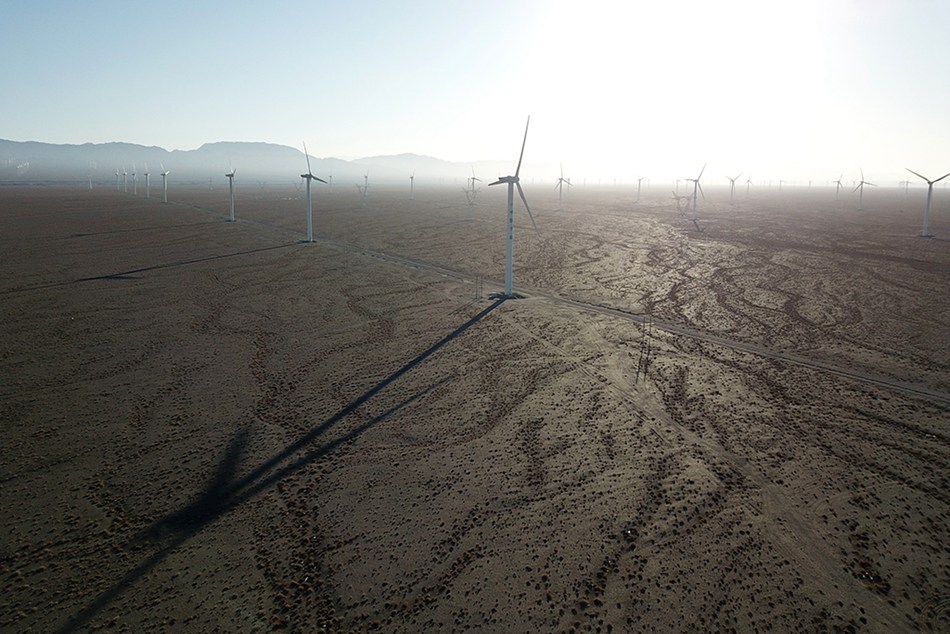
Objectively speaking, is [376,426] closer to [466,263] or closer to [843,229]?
[466,263]

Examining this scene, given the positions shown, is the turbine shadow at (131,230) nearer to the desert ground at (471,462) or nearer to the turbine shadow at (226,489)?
the desert ground at (471,462)

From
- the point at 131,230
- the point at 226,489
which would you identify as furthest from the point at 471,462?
the point at 131,230

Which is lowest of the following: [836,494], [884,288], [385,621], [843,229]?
[385,621]

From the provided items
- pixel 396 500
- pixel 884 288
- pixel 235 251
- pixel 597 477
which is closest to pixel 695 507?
pixel 597 477

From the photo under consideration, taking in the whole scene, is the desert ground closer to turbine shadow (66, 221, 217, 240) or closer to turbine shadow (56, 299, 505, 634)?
turbine shadow (56, 299, 505, 634)

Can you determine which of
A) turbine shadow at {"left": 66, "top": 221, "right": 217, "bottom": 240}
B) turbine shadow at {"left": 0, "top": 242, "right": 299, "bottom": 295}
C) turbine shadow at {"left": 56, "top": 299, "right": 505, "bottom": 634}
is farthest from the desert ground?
turbine shadow at {"left": 66, "top": 221, "right": 217, "bottom": 240}

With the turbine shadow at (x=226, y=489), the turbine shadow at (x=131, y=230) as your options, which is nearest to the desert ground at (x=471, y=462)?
the turbine shadow at (x=226, y=489)

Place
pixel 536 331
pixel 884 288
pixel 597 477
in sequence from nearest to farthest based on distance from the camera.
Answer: pixel 597 477 → pixel 536 331 → pixel 884 288
